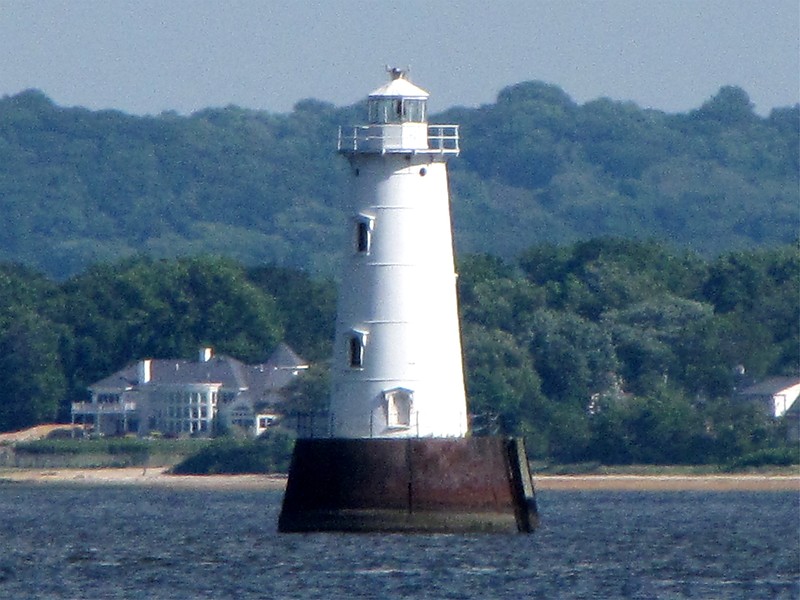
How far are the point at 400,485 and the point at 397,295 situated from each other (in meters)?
3.19

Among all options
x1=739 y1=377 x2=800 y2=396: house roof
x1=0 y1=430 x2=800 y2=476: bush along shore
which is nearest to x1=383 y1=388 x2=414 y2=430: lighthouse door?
x1=0 y1=430 x2=800 y2=476: bush along shore

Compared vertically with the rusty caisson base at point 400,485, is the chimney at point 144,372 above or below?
above

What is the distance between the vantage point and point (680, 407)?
95688 mm

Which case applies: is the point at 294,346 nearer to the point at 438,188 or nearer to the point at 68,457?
the point at 68,457

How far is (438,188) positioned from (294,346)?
78502mm

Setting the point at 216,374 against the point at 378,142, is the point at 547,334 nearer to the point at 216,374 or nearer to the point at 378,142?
the point at 216,374

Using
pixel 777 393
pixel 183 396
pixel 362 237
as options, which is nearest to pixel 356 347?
pixel 362 237

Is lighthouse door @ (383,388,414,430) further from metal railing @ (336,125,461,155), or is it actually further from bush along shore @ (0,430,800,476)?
bush along shore @ (0,430,800,476)

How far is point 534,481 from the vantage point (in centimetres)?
9119

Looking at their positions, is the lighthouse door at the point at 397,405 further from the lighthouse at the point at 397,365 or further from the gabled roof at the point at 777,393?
the gabled roof at the point at 777,393

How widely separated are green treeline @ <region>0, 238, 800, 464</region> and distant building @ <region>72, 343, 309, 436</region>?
1892 mm

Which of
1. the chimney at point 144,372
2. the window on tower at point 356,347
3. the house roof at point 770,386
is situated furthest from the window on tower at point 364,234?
the chimney at point 144,372

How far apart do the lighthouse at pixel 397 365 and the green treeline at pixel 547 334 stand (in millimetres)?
46336

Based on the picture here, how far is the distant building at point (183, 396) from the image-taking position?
381 feet
